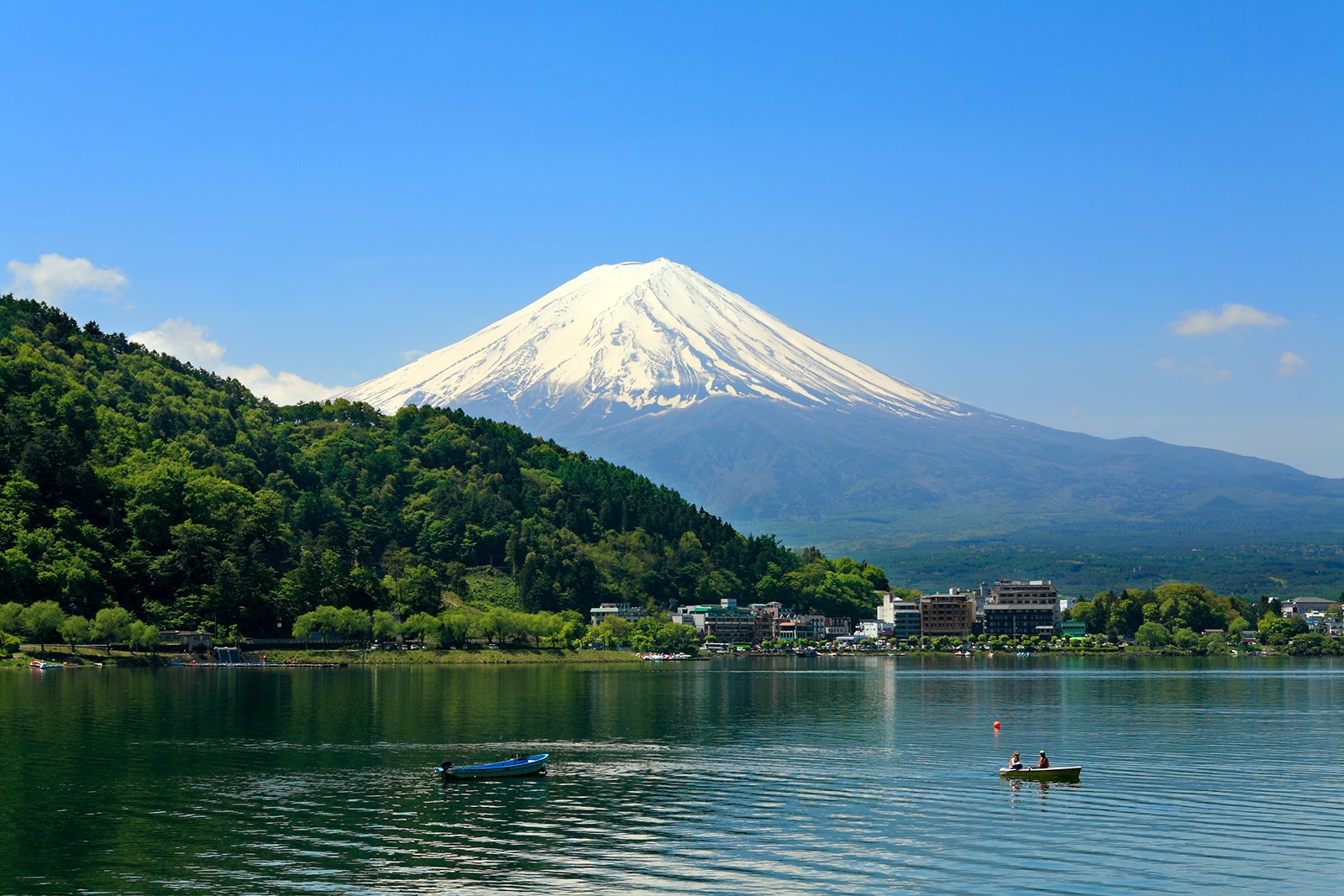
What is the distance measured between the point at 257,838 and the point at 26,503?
381 ft

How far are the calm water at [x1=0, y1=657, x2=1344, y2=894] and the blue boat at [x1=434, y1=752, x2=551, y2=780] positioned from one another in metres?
0.75

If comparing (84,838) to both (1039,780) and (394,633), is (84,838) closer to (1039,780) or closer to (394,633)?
(1039,780)

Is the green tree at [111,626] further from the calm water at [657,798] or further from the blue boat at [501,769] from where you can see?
the blue boat at [501,769]

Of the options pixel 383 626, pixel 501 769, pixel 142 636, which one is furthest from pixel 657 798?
pixel 383 626

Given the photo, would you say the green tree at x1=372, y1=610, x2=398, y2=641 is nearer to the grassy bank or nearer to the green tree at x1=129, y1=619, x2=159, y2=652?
the grassy bank

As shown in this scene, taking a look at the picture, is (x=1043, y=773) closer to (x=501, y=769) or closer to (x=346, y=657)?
(x=501, y=769)

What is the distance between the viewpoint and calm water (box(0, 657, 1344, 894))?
38.6 m

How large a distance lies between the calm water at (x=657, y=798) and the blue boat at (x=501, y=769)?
2.45ft

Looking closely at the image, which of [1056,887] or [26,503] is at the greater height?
[26,503]

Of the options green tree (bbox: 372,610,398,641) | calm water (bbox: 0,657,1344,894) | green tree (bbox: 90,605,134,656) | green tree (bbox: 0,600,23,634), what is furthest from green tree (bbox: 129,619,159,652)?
calm water (bbox: 0,657,1344,894)

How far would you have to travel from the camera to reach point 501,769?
56.7m

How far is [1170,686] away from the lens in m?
119

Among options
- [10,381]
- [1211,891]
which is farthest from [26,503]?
[1211,891]

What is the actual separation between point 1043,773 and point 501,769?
21.8 m
